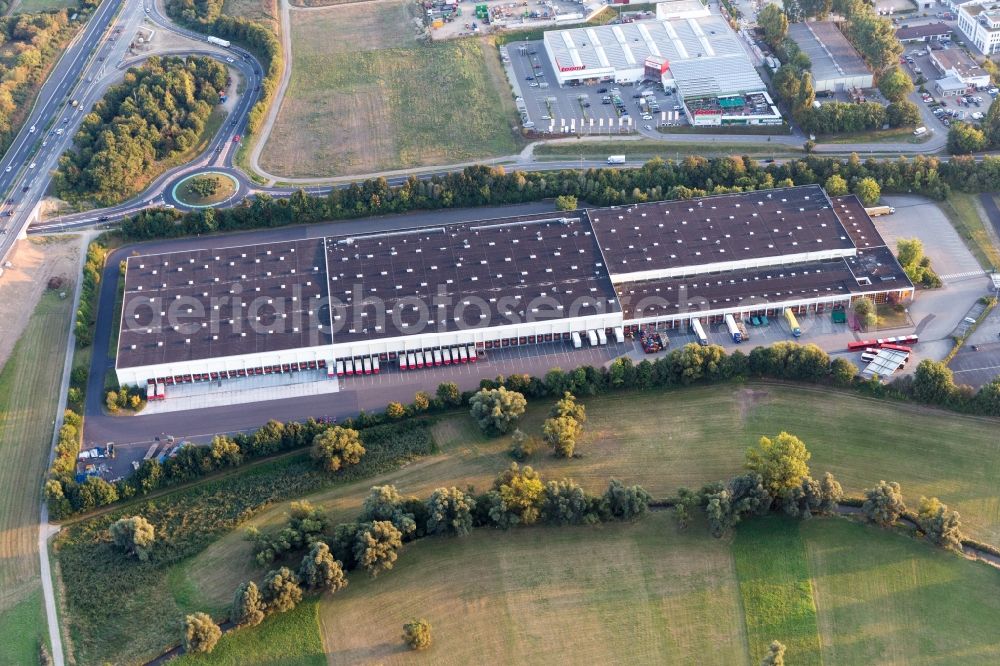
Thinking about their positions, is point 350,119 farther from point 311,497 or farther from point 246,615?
point 246,615

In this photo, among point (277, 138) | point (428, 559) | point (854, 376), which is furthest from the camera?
point (277, 138)

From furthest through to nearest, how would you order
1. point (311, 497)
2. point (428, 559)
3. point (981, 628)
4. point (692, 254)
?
1. point (692, 254)
2. point (311, 497)
3. point (428, 559)
4. point (981, 628)

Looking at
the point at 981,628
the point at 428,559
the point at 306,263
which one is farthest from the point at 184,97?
the point at 981,628

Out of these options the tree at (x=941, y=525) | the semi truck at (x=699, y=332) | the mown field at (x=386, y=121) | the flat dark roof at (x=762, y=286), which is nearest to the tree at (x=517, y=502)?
the flat dark roof at (x=762, y=286)

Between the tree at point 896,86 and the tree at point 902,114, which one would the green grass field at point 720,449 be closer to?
the tree at point 902,114

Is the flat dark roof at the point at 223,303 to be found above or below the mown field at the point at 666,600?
above

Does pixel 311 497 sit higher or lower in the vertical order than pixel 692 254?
lower

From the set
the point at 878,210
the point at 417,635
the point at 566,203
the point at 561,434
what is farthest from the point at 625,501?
the point at 878,210
